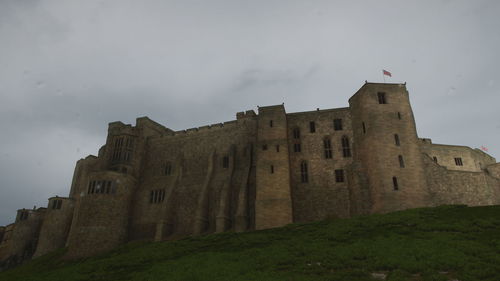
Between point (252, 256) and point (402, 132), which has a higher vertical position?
point (402, 132)

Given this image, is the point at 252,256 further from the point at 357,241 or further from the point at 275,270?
the point at 357,241

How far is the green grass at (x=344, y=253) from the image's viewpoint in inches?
671

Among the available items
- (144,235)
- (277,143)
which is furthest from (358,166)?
(144,235)

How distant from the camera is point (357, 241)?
23.1 meters

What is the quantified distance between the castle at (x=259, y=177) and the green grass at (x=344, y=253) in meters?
7.05

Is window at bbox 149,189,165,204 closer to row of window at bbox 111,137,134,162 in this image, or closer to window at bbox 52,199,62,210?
row of window at bbox 111,137,134,162

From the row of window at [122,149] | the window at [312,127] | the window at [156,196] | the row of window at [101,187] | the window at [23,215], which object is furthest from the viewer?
the window at [23,215]

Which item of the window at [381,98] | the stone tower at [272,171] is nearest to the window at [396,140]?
the window at [381,98]

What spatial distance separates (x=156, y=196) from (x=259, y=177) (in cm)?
1617

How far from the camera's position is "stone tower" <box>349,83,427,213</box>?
3462 centimetres

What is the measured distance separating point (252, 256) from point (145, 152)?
34358mm

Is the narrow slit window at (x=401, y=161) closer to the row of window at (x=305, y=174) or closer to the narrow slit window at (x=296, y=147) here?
the row of window at (x=305, y=174)

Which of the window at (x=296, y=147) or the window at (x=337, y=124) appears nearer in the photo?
the window at (x=337, y=124)

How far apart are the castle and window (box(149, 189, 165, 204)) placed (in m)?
0.14
